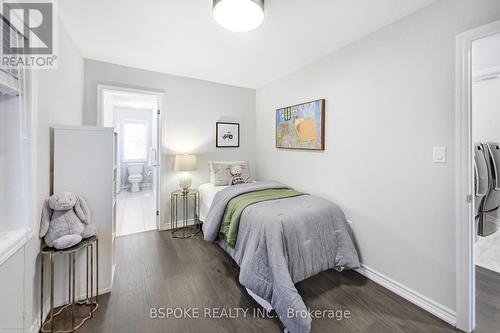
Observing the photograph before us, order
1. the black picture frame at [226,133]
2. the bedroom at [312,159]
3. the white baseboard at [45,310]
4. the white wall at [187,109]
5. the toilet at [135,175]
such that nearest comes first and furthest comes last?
1. the white baseboard at [45,310]
2. the bedroom at [312,159]
3. the white wall at [187,109]
4. the black picture frame at [226,133]
5. the toilet at [135,175]

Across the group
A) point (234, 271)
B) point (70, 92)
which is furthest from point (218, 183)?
point (70, 92)

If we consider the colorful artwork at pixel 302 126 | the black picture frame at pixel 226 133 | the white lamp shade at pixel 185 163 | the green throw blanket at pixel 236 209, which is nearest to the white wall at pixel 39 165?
the white lamp shade at pixel 185 163

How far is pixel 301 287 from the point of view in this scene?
199 centimetres

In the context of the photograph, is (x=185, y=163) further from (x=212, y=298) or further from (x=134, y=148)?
(x=134, y=148)

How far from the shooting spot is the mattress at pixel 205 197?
3.01 meters

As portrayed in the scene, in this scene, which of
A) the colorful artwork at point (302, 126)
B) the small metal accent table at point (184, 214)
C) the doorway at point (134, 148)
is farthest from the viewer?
the doorway at point (134, 148)

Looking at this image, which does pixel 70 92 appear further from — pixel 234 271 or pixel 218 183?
pixel 234 271

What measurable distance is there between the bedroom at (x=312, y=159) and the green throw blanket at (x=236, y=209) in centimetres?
16

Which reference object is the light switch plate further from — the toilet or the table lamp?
the toilet

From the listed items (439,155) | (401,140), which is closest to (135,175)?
(401,140)

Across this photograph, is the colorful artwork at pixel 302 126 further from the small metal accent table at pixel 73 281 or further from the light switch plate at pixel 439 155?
the small metal accent table at pixel 73 281

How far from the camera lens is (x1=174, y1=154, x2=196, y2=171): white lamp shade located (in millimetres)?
3152

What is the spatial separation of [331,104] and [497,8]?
1.38 m

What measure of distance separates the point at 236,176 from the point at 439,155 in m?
2.49
